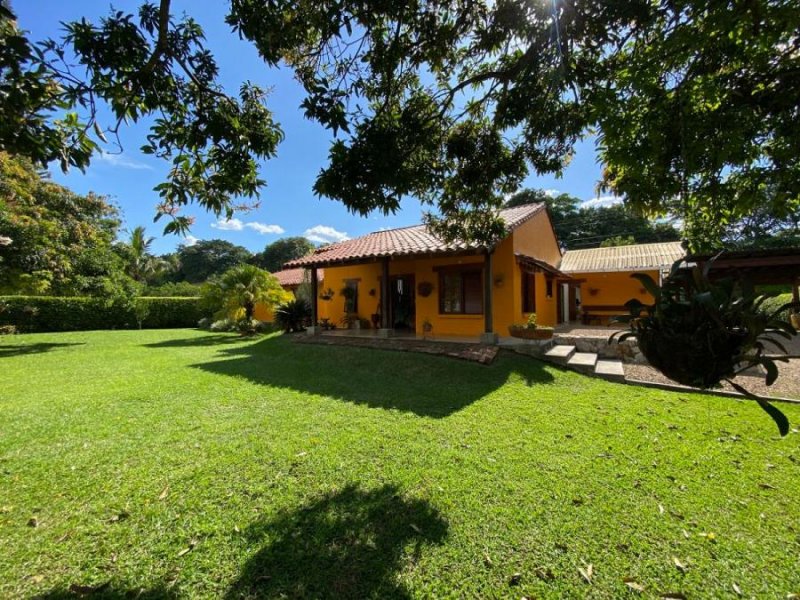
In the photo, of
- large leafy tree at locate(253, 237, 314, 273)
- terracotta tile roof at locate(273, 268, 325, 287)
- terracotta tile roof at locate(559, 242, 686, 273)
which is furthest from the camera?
large leafy tree at locate(253, 237, 314, 273)

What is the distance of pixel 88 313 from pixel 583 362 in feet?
90.7

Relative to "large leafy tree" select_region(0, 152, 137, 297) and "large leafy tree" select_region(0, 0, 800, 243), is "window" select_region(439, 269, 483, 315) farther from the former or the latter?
"large leafy tree" select_region(0, 152, 137, 297)

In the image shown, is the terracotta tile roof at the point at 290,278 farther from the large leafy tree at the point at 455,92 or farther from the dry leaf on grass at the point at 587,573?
the dry leaf on grass at the point at 587,573

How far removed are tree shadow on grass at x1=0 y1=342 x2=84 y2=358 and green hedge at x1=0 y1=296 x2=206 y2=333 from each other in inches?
93.6

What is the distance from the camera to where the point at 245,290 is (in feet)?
57.5

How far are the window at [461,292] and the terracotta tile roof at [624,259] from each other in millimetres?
8753

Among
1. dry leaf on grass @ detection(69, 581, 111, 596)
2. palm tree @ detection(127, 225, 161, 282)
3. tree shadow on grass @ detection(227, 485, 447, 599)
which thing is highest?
palm tree @ detection(127, 225, 161, 282)

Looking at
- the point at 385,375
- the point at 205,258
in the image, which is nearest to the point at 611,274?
the point at 385,375

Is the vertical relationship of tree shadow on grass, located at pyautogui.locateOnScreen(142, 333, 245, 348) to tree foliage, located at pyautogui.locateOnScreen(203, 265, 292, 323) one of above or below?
below

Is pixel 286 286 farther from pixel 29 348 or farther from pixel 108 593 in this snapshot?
pixel 108 593

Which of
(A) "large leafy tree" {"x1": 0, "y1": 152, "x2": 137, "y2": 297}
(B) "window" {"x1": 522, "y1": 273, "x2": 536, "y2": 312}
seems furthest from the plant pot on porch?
(A) "large leafy tree" {"x1": 0, "y1": 152, "x2": 137, "y2": 297}

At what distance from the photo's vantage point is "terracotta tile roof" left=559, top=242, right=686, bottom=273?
17309 millimetres

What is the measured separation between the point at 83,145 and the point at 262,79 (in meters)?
2.50

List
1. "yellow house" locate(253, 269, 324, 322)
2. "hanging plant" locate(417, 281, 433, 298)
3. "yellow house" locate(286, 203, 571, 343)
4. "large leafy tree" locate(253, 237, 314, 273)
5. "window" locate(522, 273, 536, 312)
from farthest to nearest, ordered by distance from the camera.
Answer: "large leafy tree" locate(253, 237, 314, 273), "yellow house" locate(253, 269, 324, 322), "hanging plant" locate(417, 281, 433, 298), "window" locate(522, 273, 536, 312), "yellow house" locate(286, 203, 571, 343)
